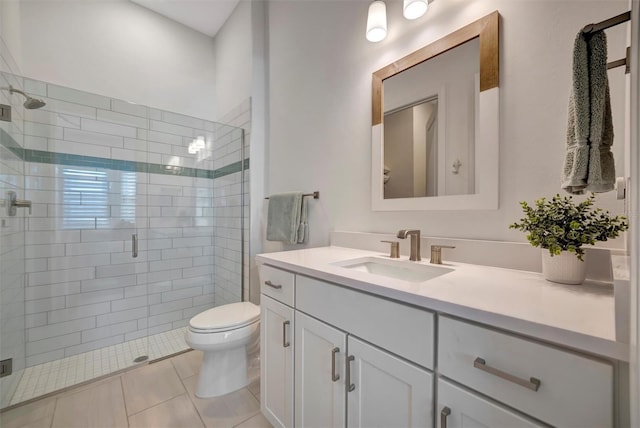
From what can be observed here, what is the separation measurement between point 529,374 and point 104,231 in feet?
8.97

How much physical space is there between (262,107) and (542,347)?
2.38 m

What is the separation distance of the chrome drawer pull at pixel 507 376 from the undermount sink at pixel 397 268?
0.45 meters

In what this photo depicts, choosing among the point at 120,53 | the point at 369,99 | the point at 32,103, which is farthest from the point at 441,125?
the point at 120,53

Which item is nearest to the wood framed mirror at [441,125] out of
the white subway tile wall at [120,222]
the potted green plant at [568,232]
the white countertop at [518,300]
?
the potted green plant at [568,232]

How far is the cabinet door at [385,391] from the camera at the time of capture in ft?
2.26

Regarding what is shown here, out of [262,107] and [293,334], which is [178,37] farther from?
[293,334]

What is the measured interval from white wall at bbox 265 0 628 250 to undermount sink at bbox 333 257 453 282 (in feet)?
0.66

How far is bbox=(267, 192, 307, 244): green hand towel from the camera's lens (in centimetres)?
186

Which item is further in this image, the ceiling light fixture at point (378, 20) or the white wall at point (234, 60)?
the white wall at point (234, 60)

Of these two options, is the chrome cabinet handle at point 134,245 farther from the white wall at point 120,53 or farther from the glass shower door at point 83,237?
the white wall at point 120,53

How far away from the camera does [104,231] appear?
7.09ft

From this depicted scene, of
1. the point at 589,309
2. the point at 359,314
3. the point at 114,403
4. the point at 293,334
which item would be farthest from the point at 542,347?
the point at 114,403

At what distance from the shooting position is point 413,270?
3.82 ft

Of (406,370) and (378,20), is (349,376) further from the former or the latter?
(378,20)
